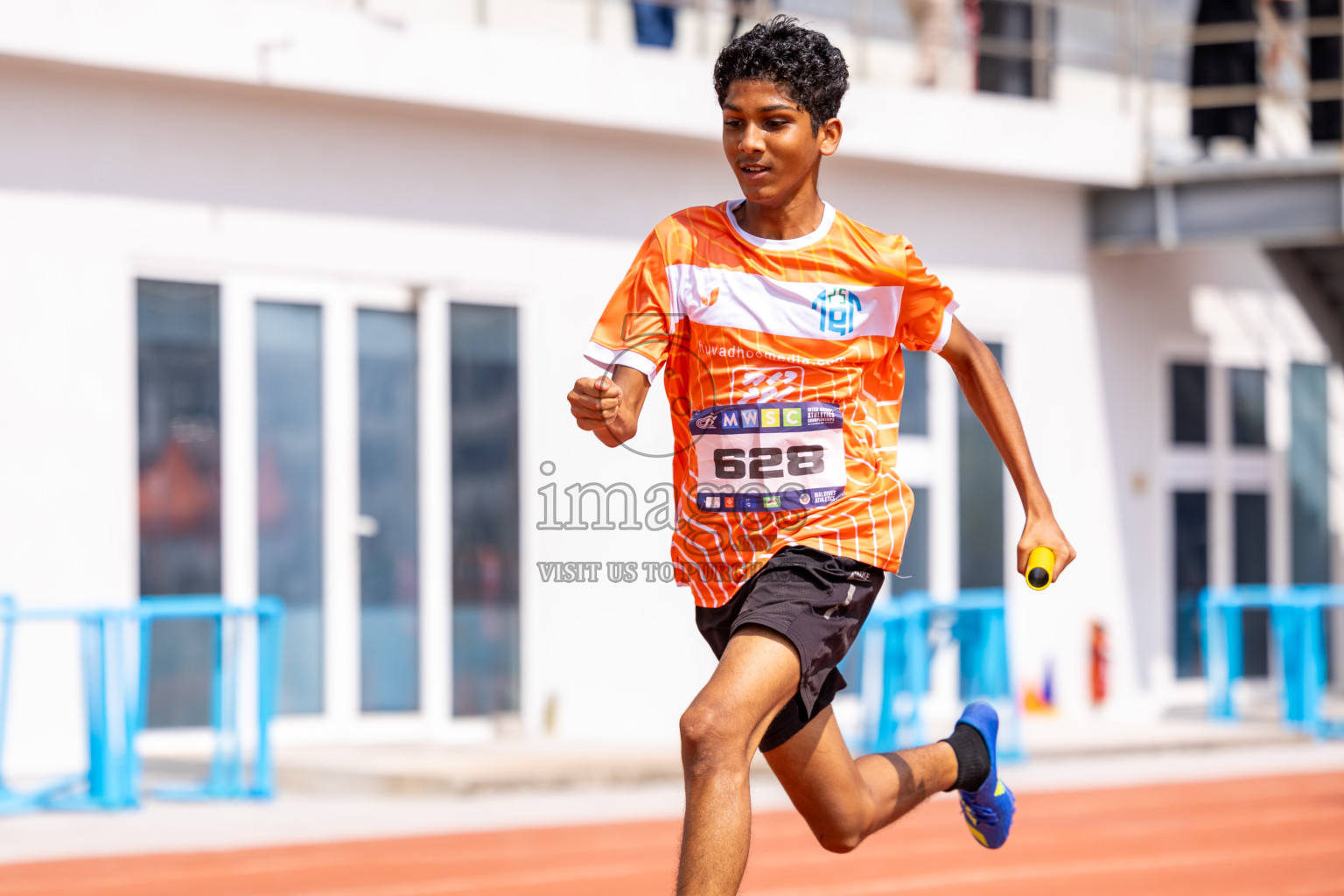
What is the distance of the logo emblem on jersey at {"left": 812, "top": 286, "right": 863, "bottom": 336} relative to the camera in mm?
4609

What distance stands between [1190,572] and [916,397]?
3428 mm

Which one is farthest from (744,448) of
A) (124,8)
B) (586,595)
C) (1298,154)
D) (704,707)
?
(1298,154)

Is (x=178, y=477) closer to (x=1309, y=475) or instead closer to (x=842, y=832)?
(x=842, y=832)

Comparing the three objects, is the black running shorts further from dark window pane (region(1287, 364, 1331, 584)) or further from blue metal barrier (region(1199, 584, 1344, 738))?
dark window pane (region(1287, 364, 1331, 584))

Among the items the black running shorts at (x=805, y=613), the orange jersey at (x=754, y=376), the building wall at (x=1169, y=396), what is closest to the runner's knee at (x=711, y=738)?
the black running shorts at (x=805, y=613)

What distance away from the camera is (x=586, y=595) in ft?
A: 44.4

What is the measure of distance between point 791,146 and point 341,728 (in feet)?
28.9

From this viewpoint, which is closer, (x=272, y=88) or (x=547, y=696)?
(x=272, y=88)

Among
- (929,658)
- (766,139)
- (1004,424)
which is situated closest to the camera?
(766,139)

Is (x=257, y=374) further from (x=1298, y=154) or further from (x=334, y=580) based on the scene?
(x=1298, y=154)

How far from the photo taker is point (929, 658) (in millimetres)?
12477

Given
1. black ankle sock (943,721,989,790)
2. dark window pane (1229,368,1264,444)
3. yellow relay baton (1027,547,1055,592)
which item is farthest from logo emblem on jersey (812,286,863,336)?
dark window pane (1229,368,1264,444)

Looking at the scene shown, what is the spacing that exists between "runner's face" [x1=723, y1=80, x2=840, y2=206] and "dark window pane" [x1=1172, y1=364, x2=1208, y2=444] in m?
13.1

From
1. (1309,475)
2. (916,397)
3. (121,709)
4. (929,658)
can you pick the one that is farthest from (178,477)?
(1309,475)
